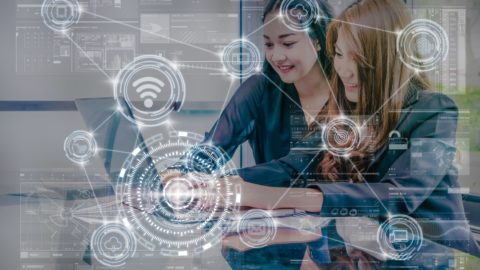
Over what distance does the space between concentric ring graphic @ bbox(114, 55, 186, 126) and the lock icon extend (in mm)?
515

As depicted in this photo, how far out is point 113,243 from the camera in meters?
1.25

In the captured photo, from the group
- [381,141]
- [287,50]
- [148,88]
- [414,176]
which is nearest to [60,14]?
[148,88]

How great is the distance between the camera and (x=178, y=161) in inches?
48.9

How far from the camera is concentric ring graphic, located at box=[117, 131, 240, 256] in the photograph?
1.24m

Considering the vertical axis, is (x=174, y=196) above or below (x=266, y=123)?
below

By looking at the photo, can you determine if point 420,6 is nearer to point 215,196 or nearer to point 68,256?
point 215,196

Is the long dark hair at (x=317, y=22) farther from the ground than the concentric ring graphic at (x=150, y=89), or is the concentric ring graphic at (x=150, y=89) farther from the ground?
the long dark hair at (x=317, y=22)

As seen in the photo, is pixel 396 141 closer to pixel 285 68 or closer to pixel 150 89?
pixel 285 68

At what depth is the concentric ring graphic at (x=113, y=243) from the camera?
1246mm

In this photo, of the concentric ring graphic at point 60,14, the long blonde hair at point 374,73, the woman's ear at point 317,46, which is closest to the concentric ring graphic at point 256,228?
the long blonde hair at point 374,73

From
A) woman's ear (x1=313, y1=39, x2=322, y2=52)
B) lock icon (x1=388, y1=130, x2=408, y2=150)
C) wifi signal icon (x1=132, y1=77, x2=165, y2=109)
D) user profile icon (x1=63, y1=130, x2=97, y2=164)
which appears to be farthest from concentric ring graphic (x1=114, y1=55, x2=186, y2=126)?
lock icon (x1=388, y1=130, x2=408, y2=150)

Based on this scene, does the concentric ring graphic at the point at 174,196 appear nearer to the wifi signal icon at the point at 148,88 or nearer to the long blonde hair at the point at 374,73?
the wifi signal icon at the point at 148,88

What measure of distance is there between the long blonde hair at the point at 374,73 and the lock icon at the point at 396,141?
0.01 meters

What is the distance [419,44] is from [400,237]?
0.48 m
